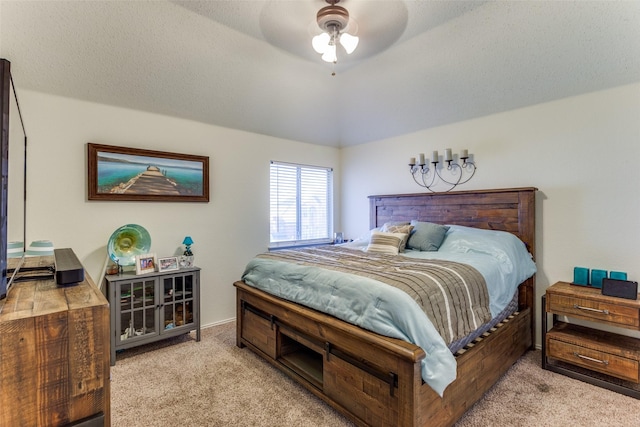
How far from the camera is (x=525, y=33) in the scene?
7.59ft

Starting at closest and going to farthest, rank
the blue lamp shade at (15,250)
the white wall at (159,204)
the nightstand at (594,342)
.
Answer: the blue lamp shade at (15,250) < the nightstand at (594,342) < the white wall at (159,204)

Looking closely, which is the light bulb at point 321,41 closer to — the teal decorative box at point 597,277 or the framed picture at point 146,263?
the framed picture at point 146,263

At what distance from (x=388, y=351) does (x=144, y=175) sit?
2812 mm

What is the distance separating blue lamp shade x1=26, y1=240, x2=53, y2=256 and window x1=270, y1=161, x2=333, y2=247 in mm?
2253

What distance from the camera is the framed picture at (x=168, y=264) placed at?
9.63 feet

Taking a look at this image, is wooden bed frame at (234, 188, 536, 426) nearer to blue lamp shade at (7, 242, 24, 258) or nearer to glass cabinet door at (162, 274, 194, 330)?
glass cabinet door at (162, 274, 194, 330)

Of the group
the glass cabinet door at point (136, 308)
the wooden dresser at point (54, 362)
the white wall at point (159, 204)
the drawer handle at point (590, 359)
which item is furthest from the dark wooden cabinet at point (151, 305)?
the drawer handle at point (590, 359)

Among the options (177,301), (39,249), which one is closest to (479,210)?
(177,301)

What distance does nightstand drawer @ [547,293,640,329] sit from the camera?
212cm

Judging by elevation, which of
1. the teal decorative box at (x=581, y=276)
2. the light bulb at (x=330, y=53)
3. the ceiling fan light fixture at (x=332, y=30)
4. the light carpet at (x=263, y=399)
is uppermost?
→ the ceiling fan light fixture at (x=332, y=30)

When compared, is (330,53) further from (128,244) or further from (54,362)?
(128,244)

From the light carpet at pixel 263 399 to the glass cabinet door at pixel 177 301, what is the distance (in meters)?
0.36

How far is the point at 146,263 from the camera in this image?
288 cm

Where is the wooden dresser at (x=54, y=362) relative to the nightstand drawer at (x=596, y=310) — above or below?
above
